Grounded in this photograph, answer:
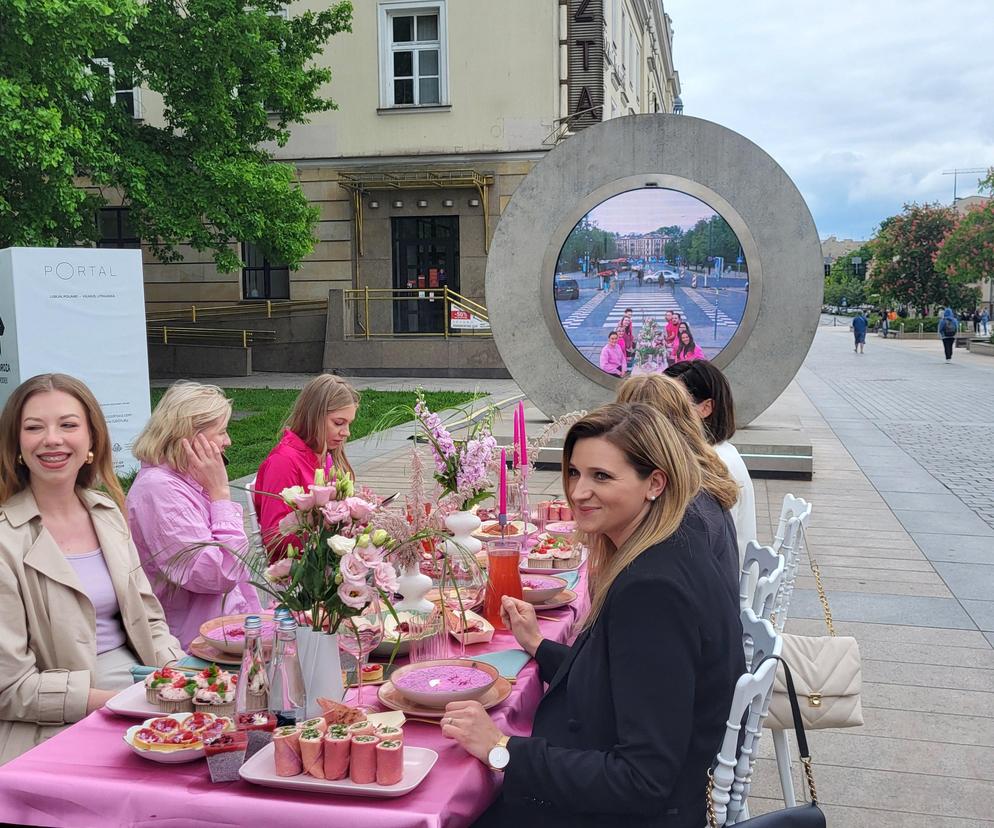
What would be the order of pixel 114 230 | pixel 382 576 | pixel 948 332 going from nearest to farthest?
pixel 382 576
pixel 114 230
pixel 948 332

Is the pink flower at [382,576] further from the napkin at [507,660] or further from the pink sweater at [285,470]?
the pink sweater at [285,470]

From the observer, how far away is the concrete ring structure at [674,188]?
35.6 feet

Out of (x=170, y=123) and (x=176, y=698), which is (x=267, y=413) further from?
(x=176, y=698)

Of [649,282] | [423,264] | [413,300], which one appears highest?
[423,264]

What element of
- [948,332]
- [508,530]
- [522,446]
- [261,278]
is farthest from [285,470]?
[948,332]

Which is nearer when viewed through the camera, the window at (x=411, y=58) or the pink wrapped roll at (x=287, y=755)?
the pink wrapped roll at (x=287, y=755)

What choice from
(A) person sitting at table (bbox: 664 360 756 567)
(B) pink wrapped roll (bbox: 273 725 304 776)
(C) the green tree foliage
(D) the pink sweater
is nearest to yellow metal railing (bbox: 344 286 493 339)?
(C) the green tree foliage

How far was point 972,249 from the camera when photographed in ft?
118

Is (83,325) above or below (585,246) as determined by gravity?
below

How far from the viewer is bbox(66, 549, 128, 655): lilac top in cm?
320

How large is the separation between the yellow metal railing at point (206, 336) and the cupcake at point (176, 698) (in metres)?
21.4

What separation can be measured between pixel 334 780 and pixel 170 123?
675 inches

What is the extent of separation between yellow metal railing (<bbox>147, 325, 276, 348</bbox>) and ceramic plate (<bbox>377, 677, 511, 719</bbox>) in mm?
21519

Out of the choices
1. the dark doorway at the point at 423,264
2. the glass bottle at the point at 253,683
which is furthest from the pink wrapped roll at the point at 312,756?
the dark doorway at the point at 423,264
